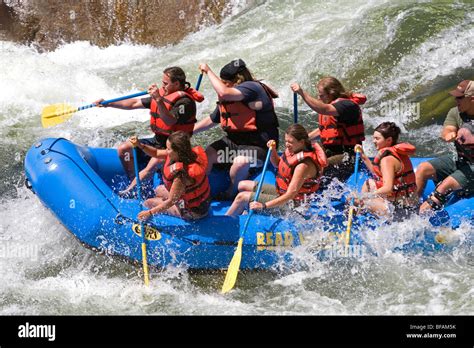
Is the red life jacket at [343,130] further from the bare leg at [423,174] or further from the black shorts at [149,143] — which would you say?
the black shorts at [149,143]

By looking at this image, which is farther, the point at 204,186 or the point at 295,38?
the point at 295,38

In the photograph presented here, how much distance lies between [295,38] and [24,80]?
4053 mm

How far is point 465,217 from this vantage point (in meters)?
6.90

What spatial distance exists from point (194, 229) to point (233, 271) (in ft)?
1.68

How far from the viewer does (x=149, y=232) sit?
6.94 metres

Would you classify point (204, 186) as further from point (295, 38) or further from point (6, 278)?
point (295, 38)

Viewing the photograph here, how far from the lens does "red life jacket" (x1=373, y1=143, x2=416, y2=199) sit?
673cm

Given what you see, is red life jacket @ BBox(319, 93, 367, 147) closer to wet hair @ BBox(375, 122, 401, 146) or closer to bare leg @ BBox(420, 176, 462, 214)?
wet hair @ BBox(375, 122, 401, 146)

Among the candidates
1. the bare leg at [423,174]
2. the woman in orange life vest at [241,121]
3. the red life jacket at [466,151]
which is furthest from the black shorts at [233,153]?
the red life jacket at [466,151]

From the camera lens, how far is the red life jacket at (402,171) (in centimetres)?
673

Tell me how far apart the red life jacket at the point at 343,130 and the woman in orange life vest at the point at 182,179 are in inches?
48.6

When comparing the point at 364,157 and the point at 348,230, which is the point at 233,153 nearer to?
the point at 364,157

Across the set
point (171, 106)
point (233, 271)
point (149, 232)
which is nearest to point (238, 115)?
point (171, 106)
